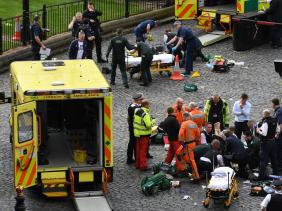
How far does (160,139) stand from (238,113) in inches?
74.2

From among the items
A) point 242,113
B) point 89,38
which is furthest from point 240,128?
point 89,38

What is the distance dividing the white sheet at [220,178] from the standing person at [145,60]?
7.76 metres

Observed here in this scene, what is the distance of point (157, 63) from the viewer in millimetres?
27438

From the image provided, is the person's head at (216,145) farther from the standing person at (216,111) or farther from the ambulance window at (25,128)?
the ambulance window at (25,128)

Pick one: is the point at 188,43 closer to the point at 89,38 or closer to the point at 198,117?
the point at 89,38

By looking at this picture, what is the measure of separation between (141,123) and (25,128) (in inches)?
116

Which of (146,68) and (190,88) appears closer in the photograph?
(190,88)

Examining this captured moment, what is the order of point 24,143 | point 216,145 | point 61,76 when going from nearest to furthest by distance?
1. point 24,143
2. point 61,76
3. point 216,145

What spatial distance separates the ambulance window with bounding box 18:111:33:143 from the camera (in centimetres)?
1831

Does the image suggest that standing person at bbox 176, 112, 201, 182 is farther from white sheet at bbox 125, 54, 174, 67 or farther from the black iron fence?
the black iron fence

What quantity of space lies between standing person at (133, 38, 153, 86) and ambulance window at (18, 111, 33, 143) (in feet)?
27.6

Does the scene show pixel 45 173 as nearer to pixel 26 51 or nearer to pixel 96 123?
pixel 96 123

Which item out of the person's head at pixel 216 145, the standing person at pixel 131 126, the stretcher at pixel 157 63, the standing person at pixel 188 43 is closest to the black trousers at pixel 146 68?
the stretcher at pixel 157 63

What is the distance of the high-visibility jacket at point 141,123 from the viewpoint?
66.8ft
